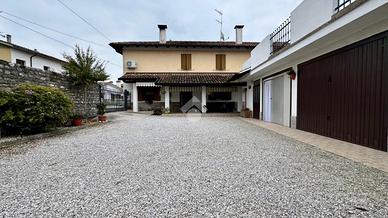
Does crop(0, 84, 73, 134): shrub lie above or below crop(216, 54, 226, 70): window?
below

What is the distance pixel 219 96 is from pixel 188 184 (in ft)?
51.2

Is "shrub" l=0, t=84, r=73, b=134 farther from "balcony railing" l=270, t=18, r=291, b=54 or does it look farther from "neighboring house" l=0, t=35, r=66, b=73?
"balcony railing" l=270, t=18, r=291, b=54

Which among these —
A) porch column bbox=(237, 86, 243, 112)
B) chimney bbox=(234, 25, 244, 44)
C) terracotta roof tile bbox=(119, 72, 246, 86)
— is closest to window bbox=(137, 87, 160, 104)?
terracotta roof tile bbox=(119, 72, 246, 86)

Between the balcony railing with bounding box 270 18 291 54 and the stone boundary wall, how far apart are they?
10.2 m

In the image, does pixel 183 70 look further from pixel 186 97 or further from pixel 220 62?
pixel 220 62

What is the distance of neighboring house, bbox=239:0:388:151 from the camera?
4199 mm

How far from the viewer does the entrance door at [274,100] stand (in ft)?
29.9

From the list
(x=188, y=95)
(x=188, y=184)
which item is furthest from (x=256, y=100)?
(x=188, y=184)

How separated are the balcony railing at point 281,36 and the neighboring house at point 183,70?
734 centimetres

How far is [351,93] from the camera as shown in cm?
508

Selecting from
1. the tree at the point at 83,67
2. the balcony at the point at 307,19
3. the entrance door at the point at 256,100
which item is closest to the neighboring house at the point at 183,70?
the entrance door at the point at 256,100

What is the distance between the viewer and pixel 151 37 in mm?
21828

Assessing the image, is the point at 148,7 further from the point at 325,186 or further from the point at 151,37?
the point at 325,186

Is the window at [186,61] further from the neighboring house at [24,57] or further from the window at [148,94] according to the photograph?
the neighboring house at [24,57]
